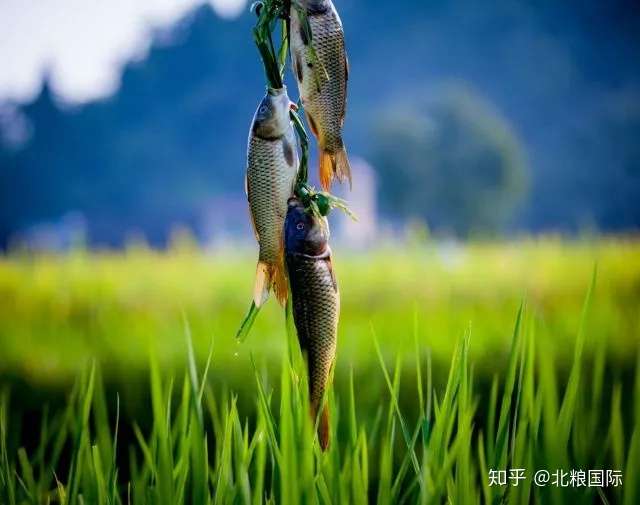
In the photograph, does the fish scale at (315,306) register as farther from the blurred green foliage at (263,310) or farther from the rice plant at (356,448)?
the blurred green foliage at (263,310)

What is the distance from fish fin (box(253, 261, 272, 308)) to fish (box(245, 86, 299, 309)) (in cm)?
1

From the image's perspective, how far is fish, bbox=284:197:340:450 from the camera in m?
0.58

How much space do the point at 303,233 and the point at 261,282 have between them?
0.07 m

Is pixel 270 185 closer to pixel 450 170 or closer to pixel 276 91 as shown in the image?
pixel 276 91

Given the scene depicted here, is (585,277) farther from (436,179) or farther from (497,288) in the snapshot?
(436,179)

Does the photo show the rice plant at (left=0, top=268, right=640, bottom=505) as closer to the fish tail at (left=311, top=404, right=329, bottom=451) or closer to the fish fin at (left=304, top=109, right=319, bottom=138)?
the fish tail at (left=311, top=404, right=329, bottom=451)

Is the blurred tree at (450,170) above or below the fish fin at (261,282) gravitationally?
above

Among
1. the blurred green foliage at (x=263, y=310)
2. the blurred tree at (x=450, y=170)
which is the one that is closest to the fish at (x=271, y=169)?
the blurred green foliage at (x=263, y=310)

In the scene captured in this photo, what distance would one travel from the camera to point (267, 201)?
1.95 ft

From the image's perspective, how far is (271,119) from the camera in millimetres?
592

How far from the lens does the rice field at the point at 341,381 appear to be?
0.66m

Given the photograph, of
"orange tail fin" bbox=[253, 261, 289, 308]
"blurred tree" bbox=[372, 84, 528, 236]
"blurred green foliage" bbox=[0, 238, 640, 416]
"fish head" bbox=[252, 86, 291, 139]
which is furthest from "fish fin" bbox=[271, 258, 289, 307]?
"blurred tree" bbox=[372, 84, 528, 236]

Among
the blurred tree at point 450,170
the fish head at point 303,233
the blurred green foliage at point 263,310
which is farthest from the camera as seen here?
the blurred tree at point 450,170

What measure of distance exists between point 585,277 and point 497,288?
1.06 feet
